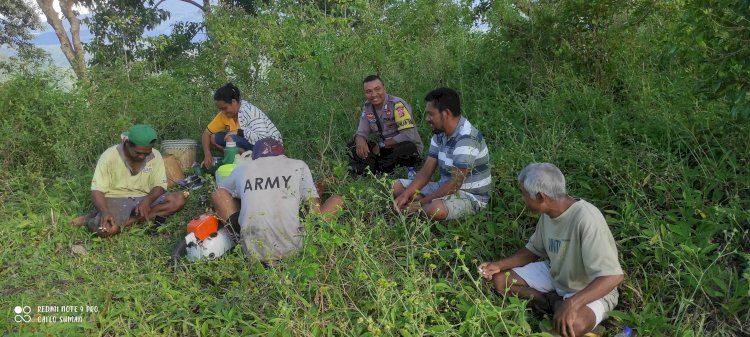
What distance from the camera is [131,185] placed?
5531mm

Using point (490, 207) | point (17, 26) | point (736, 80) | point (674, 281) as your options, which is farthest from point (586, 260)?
point (17, 26)

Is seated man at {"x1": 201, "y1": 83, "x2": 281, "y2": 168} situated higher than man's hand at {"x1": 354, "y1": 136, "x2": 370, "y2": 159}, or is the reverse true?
seated man at {"x1": 201, "y1": 83, "x2": 281, "y2": 168}

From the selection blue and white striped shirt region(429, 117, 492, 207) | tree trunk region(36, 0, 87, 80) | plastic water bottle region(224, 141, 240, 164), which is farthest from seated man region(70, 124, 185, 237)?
tree trunk region(36, 0, 87, 80)

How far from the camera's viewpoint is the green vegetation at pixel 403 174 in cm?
326

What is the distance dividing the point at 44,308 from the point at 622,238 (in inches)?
143

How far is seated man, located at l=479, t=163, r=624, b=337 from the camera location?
118 inches

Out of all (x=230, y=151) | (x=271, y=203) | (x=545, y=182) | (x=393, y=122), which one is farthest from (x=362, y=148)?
(x=545, y=182)

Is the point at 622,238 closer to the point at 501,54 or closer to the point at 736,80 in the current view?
the point at 736,80

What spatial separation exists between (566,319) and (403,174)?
9.39 ft

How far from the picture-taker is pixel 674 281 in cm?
330

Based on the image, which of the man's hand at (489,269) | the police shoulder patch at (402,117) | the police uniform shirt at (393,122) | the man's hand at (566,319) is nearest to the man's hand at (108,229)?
the police uniform shirt at (393,122)

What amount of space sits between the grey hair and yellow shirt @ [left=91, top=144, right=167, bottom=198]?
3714mm

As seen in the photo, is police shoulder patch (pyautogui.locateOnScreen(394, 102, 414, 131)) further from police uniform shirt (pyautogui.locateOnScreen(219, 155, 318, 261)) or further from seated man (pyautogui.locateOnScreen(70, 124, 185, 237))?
seated man (pyautogui.locateOnScreen(70, 124, 185, 237))

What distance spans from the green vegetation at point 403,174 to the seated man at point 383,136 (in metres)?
0.29
